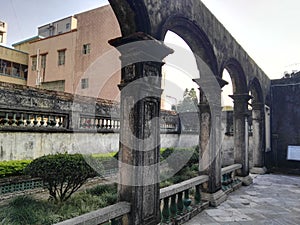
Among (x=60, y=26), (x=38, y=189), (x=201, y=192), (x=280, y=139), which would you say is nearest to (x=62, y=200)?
(x=38, y=189)

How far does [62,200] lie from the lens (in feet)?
14.0

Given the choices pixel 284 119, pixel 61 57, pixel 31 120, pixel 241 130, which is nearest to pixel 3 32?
pixel 61 57

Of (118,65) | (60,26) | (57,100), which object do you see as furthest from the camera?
(60,26)

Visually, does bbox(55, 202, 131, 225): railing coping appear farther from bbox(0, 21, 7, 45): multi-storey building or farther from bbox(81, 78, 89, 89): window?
bbox(0, 21, 7, 45): multi-storey building

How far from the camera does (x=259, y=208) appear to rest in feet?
14.9

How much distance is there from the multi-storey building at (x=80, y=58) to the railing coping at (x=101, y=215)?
1017 cm

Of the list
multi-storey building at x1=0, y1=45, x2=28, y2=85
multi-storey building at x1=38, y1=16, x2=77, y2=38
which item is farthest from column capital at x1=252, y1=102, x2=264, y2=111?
multi-storey building at x1=0, y1=45, x2=28, y2=85

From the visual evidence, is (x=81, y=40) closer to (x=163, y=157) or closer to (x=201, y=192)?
(x=163, y=157)

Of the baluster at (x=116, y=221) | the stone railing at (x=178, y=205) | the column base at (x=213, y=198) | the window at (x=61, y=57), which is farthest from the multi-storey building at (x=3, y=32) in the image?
the baluster at (x=116, y=221)

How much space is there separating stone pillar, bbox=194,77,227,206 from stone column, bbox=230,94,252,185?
1862mm

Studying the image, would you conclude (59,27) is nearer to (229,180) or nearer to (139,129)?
(229,180)

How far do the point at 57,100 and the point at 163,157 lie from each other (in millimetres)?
3904

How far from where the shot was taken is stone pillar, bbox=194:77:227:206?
465 centimetres

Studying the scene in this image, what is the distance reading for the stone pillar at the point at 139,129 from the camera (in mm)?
2688
